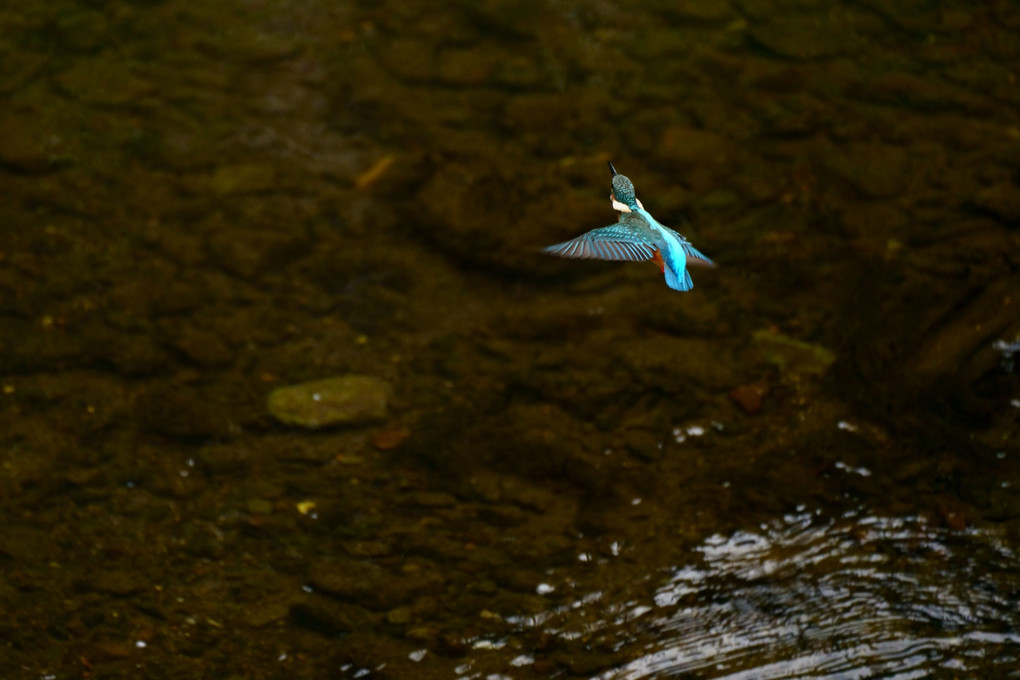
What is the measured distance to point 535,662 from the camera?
2805 millimetres

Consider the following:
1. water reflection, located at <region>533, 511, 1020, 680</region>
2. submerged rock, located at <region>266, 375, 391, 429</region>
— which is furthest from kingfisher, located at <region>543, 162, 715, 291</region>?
submerged rock, located at <region>266, 375, 391, 429</region>

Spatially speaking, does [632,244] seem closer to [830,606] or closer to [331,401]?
[830,606]

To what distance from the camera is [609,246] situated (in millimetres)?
2576

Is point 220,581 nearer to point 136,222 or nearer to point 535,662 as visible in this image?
point 535,662

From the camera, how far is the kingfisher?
254 centimetres

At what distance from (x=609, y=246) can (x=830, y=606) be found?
1.23m

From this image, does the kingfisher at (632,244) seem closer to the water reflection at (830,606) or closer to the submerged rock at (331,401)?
the water reflection at (830,606)

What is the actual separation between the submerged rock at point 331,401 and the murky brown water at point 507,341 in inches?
2.1

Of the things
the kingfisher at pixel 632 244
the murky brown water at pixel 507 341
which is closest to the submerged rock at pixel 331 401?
the murky brown water at pixel 507 341

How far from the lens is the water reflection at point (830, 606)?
108 inches

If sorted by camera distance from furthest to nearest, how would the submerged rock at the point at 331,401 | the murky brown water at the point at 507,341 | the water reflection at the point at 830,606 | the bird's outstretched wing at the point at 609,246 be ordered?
the submerged rock at the point at 331,401, the murky brown water at the point at 507,341, the water reflection at the point at 830,606, the bird's outstretched wing at the point at 609,246

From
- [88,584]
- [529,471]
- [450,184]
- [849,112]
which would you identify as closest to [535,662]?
[529,471]

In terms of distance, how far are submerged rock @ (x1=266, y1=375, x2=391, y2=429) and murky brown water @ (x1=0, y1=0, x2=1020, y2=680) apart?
2.1 inches

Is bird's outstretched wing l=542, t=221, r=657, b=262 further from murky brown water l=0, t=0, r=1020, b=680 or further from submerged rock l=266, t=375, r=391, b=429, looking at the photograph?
submerged rock l=266, t=375, r=391, b=429
